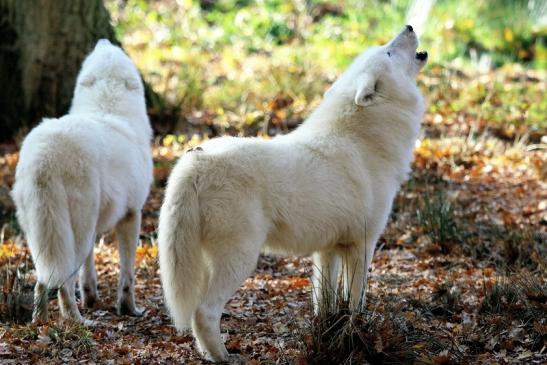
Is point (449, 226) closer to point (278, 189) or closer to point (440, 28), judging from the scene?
point (278, 189)

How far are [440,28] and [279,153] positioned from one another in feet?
37.5

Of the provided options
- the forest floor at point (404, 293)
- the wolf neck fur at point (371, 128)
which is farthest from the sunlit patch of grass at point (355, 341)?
the wolf neck fur at point (371, 128)

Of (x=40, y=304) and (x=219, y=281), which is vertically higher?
(x=219, y=281)

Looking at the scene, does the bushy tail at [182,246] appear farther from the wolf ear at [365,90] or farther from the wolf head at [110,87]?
the wolf head at [110,87]

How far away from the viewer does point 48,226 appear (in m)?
5.28

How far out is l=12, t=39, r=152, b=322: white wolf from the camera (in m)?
5.30

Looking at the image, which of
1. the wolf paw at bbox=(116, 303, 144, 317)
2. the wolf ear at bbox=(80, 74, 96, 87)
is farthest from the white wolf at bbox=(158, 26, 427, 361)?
the wolf ear at bbox=(80, 74, 96, 87)

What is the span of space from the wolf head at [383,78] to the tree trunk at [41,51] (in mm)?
5399

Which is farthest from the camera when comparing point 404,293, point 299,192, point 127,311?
point 404,293

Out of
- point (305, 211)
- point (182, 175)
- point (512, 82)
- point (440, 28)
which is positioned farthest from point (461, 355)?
point (440, 28)

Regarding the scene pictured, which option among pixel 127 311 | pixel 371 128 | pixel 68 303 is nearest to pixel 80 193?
pixel 68 303

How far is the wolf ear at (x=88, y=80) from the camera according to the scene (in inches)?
260

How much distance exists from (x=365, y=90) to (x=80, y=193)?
202 centimetres

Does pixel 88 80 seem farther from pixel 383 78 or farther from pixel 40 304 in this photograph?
pixel 383 78
